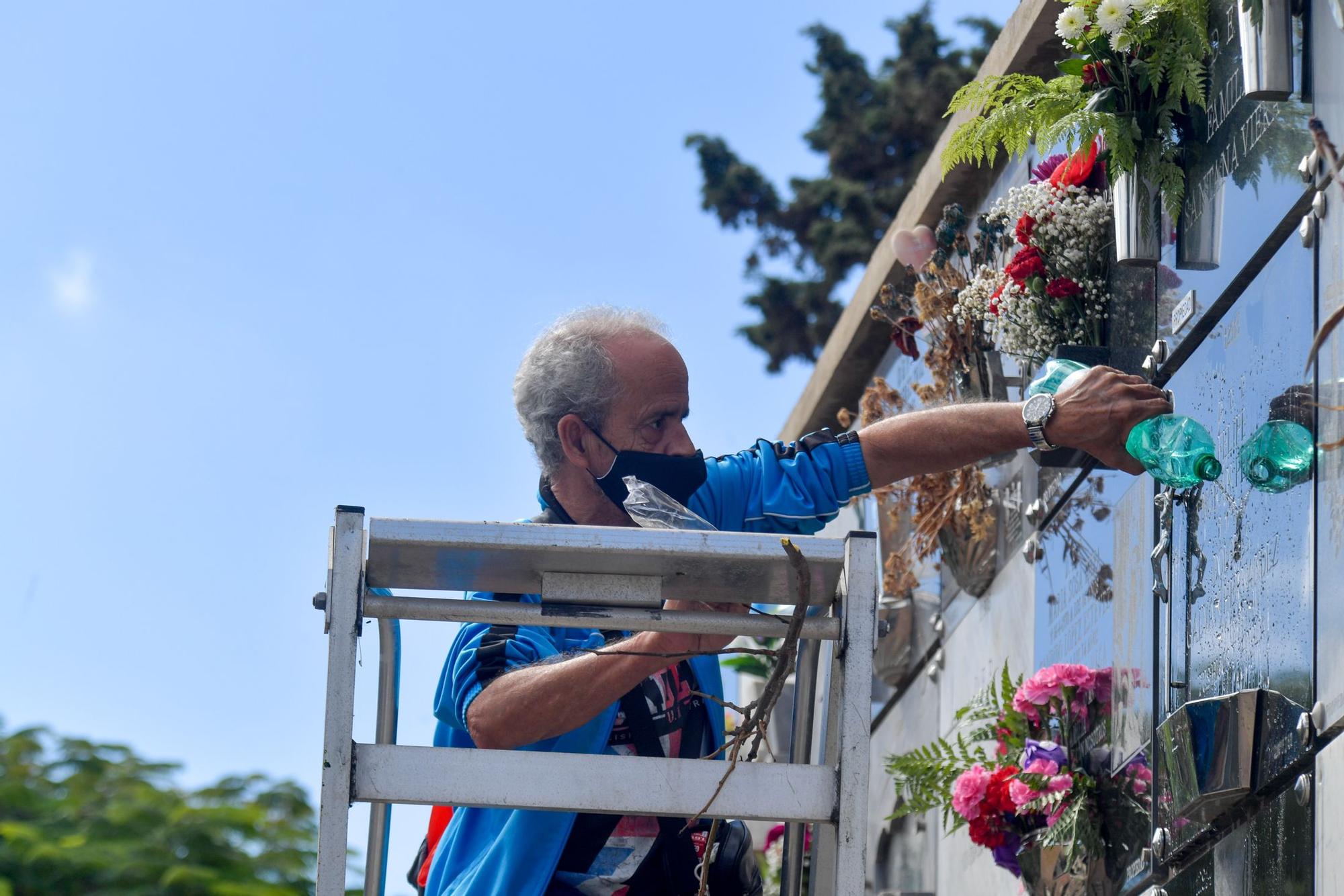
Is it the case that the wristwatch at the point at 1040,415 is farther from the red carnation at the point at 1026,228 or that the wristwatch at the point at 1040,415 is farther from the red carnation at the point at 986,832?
the red carnation at the point at 986,832

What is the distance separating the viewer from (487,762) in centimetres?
286

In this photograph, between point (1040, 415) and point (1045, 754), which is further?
point (1045, 754)

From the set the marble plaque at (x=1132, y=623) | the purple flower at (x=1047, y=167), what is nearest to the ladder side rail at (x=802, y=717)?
the marble plaque at (x=1132, y=623)

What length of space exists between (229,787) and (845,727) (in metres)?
10.6

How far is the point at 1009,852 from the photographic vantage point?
5.12 metres

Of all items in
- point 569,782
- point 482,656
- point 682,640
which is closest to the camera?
point 569,782

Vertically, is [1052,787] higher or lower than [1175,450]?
lower

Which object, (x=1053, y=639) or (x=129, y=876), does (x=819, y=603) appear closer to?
(x=1053, y=639)

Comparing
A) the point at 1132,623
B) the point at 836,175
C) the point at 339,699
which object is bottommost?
the point at 339,699

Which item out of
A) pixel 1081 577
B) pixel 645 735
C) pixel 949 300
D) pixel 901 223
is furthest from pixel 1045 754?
pixel 901 223

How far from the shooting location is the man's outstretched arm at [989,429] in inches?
164

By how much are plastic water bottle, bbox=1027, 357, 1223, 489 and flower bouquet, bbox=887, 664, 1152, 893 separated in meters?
0.84

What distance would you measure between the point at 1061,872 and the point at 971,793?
0.30 meters

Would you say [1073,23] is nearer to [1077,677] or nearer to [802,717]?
[1077,677]
